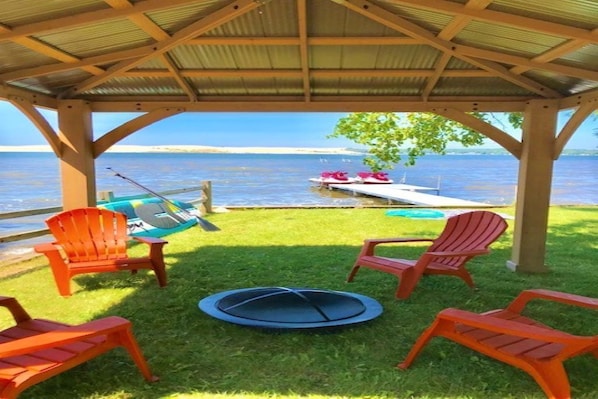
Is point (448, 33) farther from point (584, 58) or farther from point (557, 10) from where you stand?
point (584, 58)

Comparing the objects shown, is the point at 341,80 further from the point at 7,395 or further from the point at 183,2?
the point at 7,395

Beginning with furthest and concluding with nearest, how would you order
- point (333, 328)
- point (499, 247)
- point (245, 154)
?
1. point (245, 154)
2. point (499, 247)
3. point (333, 328)

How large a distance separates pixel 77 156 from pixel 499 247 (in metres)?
6.20

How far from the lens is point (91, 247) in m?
4.78

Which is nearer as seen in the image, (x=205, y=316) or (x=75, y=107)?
(x=205, y=316)

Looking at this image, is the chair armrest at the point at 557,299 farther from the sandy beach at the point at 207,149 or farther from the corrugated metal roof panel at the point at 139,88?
the sandy beach at the point at 207,149

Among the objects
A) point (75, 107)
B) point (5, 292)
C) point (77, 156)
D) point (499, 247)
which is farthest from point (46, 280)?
point (499, 247)

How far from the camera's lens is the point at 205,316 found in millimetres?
3777

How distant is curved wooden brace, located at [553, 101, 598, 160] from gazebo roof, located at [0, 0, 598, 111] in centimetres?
15

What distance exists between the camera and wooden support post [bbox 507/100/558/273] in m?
5.26

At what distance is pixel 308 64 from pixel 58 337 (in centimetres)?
357

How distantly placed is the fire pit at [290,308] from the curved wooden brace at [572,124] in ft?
10.4

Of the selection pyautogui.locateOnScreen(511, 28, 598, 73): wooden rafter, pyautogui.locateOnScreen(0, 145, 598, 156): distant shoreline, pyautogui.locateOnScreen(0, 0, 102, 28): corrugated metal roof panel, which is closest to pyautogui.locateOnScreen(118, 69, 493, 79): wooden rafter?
pyautogui.locateOnScreen(511, 28, 598, 73): wooden rafter

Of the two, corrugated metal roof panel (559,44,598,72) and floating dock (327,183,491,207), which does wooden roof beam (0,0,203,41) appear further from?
floating dock (327,183,491,207)
